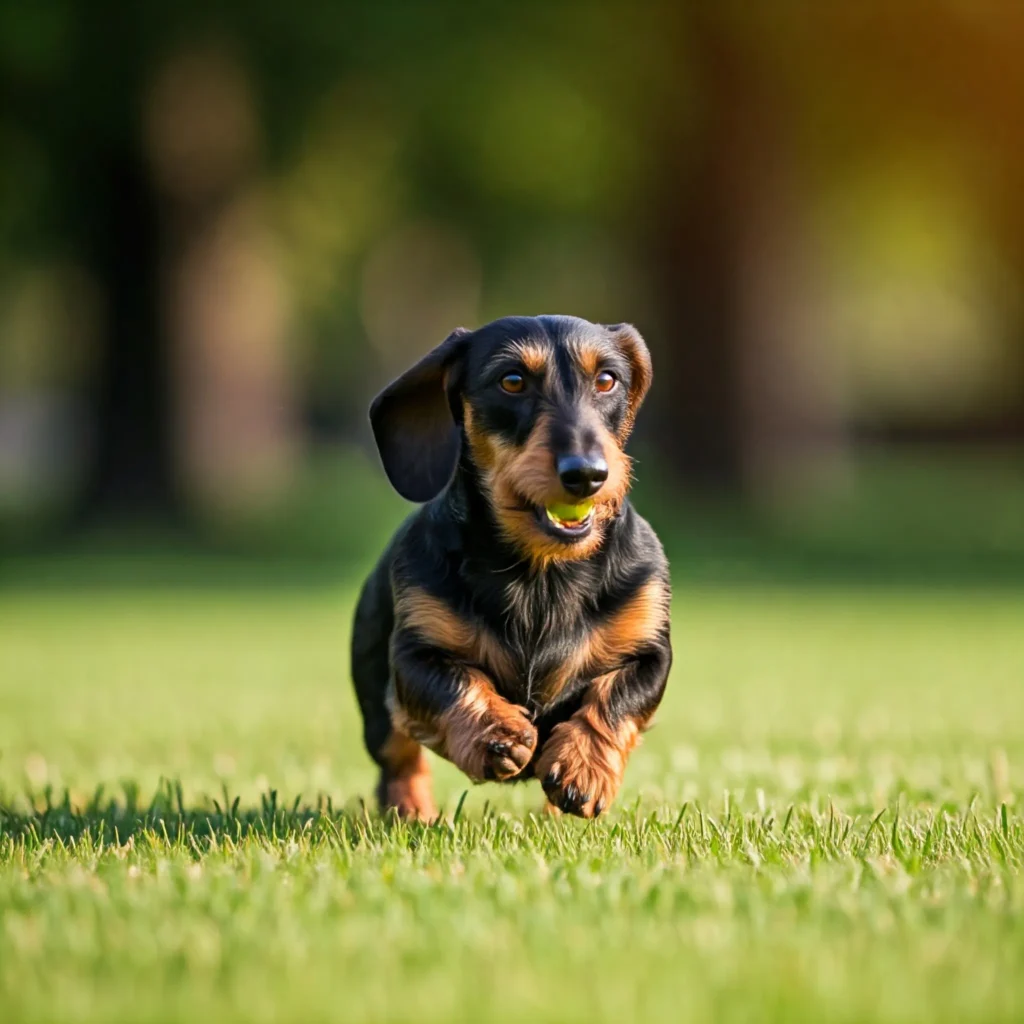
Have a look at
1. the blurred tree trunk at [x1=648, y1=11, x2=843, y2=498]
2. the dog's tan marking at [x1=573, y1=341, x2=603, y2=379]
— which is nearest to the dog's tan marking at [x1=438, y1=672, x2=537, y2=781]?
the dog's tan marking at [x1=573, y1=341, x2=603, y2=379]

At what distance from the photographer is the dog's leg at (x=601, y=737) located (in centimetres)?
427

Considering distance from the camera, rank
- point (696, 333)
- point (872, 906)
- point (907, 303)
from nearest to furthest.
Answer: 1. point (872, 906)
2. point (696, 333)
3. point (907, 303)

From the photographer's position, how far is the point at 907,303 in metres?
49.2

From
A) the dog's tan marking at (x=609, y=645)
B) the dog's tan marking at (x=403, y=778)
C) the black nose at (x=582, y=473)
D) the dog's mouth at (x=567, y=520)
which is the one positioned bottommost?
the dog's tan marking at (x=403, y=778)

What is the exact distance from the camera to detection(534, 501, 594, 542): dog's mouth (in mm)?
4527

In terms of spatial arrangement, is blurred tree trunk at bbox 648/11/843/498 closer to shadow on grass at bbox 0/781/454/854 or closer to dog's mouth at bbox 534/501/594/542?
shadow on grass at bbox 0/781/454/854

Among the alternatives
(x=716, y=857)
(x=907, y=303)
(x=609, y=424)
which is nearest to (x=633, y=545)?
(x=609, y=424)

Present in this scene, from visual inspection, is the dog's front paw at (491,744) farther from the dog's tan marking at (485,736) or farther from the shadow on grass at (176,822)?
the shadow on grass at (176,822)

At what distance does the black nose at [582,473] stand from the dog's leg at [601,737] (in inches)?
23.0

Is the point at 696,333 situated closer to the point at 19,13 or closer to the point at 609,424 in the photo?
the point at 19,13

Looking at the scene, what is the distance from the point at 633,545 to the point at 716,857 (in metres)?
1.13

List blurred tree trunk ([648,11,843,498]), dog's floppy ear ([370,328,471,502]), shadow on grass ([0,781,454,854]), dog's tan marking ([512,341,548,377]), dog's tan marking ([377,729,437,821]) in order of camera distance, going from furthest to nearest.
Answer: blurred tree trunk ([648,11,843,498]), dog's tan marking ([377,729,437,821]), dog's floppy ear ([370,328,471,502]), dog's tan marking ([512,341,548,377]), shadow on grass ([0,781,454,854])

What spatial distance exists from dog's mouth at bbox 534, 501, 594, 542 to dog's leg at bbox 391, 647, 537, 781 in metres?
0.45

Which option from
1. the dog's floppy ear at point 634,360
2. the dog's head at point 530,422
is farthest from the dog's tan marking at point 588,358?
the dog's floppy ear at point 634,360
